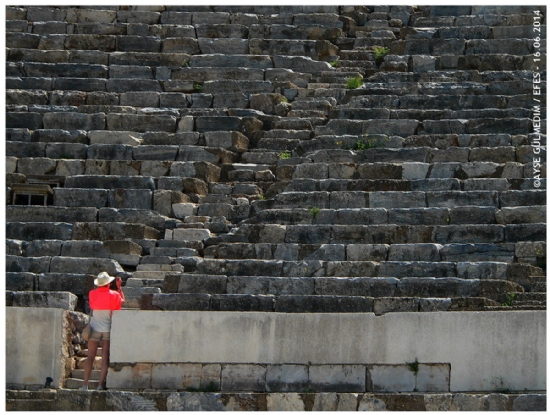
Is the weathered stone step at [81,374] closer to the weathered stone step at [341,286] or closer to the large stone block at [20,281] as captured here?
the weathered stone step at [341,286]

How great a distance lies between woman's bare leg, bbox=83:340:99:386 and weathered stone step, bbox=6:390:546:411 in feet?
0.77

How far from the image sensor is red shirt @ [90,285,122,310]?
38.4 ft

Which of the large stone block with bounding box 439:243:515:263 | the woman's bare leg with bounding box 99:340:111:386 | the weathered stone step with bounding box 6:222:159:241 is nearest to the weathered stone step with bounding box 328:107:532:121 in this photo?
the large stone block with bounding box 439:243:515:263

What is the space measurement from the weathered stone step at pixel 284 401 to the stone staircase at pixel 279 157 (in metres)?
1.09

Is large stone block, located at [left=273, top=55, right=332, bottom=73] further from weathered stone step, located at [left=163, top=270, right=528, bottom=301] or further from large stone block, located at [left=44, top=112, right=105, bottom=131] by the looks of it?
weathered stone step, located at [left=163, top=270, right=528, bottom=301]

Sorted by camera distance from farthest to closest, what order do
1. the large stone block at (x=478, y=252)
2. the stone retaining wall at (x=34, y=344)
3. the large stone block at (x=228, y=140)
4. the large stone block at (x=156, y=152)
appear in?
the large stone block at (x=228, y=140), the large stone block at (x=156, y=152), the large stone block at (x=478, y=252), the stone retaining wall at (x=34, y=344)

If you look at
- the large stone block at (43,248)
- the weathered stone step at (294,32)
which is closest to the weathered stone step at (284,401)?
the large stone block at (43,248)

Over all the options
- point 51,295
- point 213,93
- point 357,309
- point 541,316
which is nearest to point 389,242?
point 357,309

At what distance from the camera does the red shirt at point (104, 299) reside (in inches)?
460

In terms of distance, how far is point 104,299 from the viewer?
11.7 m

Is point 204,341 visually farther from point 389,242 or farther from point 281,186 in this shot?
point 281,186

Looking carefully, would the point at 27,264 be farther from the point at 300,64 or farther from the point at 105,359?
the point at 300,64

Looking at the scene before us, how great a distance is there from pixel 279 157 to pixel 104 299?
450 centimetres

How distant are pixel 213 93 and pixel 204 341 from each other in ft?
20.9
